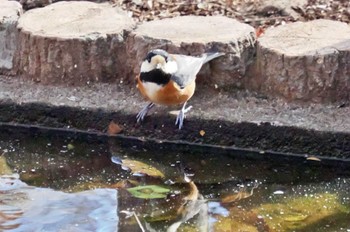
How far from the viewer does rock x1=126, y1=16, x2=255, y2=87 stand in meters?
4.47

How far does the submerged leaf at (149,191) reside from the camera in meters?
3.92

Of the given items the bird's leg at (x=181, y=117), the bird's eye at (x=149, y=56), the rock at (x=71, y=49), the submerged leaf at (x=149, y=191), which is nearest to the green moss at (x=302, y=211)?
the submerged leaf at (x=149, y=191)

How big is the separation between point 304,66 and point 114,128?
41.9 inches

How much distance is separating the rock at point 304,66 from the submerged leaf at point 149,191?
0.90 m

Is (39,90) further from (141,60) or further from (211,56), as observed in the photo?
(211,56)

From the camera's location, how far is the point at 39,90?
4676 mm

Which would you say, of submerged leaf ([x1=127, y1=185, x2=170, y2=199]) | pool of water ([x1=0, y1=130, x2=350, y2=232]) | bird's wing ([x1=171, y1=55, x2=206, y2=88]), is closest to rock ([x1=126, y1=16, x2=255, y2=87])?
bird's wing ([x1=171, y1=55, x2=206, y2=88])

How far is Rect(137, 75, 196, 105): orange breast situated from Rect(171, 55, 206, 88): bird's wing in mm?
27

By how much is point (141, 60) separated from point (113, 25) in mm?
323

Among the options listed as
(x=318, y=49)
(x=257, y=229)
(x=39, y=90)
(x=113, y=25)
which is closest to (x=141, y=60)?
(x=113, y=25)

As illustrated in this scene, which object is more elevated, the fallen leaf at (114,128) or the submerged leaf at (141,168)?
the fallen leaf at (114,128)

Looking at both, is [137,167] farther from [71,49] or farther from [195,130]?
[71,49]

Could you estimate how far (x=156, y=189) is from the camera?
13.1ft

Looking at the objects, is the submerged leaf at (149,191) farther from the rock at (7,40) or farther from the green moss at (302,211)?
the rock at (7,40)
